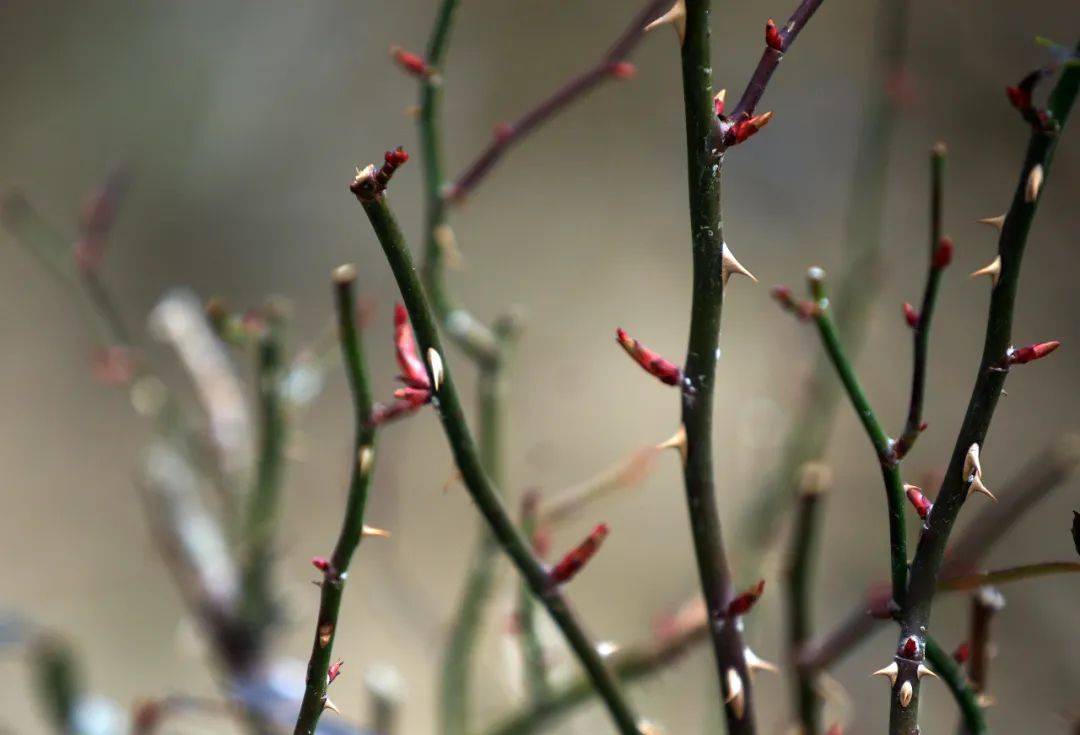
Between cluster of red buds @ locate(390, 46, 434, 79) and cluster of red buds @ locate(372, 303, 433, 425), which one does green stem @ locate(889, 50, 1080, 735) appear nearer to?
cluster of red buds @ locate(372, 303, 433, 425)

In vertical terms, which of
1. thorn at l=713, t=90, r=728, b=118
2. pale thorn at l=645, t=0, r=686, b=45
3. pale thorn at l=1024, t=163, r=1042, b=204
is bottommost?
pale thorn at l=1024, t=163, r=1042, b=204

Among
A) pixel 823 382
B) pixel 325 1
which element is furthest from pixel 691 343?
pixel 325 1

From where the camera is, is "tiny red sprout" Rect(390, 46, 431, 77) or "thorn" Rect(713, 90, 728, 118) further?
"tiny red sprout" Rect(390, 46, 431, 77)

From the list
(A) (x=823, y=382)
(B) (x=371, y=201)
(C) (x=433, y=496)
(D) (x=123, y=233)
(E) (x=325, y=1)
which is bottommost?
(B) (x=371, y=201)

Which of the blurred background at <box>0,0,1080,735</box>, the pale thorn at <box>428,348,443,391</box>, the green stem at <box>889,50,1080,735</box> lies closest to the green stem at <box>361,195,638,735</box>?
the pale thorn at <box>428,348,443,391</box>

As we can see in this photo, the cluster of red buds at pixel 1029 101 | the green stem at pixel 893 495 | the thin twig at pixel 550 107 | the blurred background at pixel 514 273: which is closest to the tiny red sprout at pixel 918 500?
the green stem at pixel 893 495

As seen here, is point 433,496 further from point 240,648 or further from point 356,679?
point 240,648
